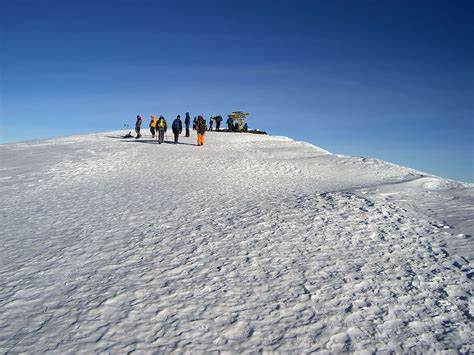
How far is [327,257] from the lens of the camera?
593 centimetres

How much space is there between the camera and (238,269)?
5.52 m

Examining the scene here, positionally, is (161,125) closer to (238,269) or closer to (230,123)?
(230,123)

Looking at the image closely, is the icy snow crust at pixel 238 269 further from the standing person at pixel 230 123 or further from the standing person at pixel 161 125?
the standing person at pixel 230 123

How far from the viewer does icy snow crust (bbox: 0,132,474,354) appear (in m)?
3.90

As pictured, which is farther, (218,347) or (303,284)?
(303,284)

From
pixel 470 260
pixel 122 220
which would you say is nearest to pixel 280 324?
pixel 470 260

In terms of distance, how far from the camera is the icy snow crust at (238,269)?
390 centimetres

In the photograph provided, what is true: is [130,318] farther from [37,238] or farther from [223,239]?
[37,238]

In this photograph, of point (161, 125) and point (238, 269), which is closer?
point (238, 269)

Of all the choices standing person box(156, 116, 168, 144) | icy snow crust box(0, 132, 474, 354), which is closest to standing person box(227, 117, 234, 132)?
standing person box(156, 116, 168, 144)

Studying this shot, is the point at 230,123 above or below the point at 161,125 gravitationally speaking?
above

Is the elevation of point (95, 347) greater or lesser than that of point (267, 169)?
lesser

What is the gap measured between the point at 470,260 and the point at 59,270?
6732mm

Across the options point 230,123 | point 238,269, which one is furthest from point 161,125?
point 238,269
